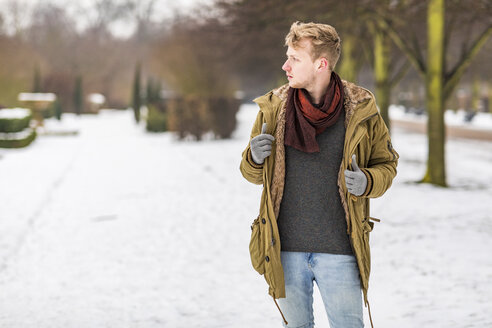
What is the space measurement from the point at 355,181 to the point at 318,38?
0.59m

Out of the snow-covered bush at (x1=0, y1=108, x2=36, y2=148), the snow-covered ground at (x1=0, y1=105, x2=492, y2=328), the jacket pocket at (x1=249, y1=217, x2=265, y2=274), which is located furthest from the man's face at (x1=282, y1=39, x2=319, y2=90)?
the snow-covered bush at (x1=0, y1=108, x2=36, y2=148)

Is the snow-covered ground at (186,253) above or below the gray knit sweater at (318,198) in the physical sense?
below

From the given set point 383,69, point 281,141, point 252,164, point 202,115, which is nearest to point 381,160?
point 281,141

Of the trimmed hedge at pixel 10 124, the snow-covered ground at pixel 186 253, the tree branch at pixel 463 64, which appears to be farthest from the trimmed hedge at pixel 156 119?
the tree branch at pixel 463 64

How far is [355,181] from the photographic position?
230 cm

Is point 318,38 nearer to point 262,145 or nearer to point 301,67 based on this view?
point 301,67

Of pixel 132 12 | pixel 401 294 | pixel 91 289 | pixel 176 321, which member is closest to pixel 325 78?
pixel 176 321

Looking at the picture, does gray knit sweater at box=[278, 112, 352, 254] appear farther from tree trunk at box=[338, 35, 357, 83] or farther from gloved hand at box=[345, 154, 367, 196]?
tree trunk at box=[338, 35, 357, 83]

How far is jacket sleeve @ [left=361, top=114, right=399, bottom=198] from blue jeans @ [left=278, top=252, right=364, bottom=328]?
0.34m

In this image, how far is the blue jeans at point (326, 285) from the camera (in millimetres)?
2467

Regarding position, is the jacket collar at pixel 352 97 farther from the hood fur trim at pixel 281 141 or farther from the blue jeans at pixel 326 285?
the blue jeans at pixel 326 285

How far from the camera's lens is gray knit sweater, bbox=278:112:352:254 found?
2432mm

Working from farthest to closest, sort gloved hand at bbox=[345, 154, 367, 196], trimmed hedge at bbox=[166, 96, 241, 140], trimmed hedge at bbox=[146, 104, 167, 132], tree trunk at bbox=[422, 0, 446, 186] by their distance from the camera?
trimmed hedge at bbox=[146, 104, 167, 132], trimmed hedge at bbox=[166, 96, 241, 140], tree trunk at bbox=[422, 0, 446, 186], gloved hand at bbox=[345, 154, 367, 196]

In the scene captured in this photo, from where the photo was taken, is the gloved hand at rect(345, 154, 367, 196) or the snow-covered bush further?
the snow-covered bush
